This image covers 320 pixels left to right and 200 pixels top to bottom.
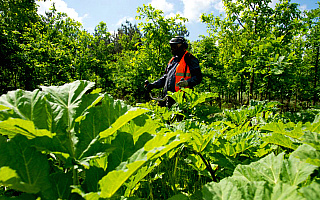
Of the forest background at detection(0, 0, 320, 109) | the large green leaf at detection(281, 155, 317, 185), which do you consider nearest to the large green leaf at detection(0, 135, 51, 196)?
the large green leaf at detection(281, 155, 317, 185)

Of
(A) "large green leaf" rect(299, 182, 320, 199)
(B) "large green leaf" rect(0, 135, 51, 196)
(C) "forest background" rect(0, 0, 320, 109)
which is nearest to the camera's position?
(A) "large green leaf" rect(299, 182, 320, 199)

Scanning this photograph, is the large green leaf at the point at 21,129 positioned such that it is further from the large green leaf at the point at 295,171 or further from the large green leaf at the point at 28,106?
the large green leaf at the point at 295,171

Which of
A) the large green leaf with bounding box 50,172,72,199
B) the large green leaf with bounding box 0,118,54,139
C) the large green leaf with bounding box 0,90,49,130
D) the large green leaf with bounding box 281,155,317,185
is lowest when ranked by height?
the large green leaf with bounding box 50,172,72,199

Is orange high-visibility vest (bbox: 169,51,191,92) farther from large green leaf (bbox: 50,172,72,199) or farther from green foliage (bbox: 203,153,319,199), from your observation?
large green leaf (bbox: 50,172,72,199)

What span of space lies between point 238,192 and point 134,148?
309mm

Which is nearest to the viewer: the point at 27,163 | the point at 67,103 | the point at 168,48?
the point at 27,163

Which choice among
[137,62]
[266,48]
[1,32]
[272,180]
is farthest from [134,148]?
[1,32]

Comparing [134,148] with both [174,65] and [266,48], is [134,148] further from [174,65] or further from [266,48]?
[174,65]

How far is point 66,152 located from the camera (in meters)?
0.55

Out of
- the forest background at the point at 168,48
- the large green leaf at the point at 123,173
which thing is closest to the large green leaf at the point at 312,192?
the large green leaf at the point at 123,173

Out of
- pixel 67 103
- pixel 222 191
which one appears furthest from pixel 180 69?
pixel 222 191

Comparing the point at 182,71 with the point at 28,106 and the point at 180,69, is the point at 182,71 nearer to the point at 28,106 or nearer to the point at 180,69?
the point at 180,69

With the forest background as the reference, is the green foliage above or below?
below

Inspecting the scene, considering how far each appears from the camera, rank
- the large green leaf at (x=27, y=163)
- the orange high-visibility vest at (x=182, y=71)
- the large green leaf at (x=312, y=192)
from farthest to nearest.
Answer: the orange high-visibility vest at (x=182, y=71) → the large green leaf at (x=27, y=163) → the large green leaf at (x=312, y=192)
